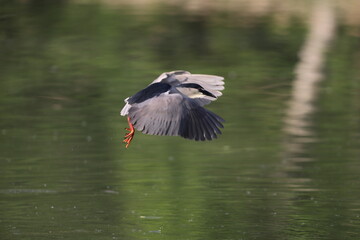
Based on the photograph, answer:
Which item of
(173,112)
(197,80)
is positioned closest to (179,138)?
(197,80)

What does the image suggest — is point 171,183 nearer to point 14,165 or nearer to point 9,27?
point 14,165

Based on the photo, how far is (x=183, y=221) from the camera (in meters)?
8.55

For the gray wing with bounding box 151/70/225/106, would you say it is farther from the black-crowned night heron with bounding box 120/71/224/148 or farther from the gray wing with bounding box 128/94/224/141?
the gray wing with bounding box 128/94/224/141

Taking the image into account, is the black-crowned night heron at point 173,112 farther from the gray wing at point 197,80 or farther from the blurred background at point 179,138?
the blurred background at point 179,138

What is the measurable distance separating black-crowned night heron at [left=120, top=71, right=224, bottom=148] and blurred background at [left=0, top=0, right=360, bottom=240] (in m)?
1.24

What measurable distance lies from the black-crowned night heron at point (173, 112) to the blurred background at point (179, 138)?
124 centimetres

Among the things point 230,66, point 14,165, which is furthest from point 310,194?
point 230,66

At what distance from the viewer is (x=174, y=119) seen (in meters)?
7.13

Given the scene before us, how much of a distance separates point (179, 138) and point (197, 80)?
4694 mm

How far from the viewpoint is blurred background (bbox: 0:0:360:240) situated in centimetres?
874

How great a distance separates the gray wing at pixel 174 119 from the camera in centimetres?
707

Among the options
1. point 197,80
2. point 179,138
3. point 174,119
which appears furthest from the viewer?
point 179,138

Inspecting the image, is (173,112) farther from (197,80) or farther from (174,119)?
(197,80)

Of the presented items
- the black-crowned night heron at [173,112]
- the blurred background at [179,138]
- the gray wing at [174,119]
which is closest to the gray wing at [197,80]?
the black-crowned night heron at [173,112]
